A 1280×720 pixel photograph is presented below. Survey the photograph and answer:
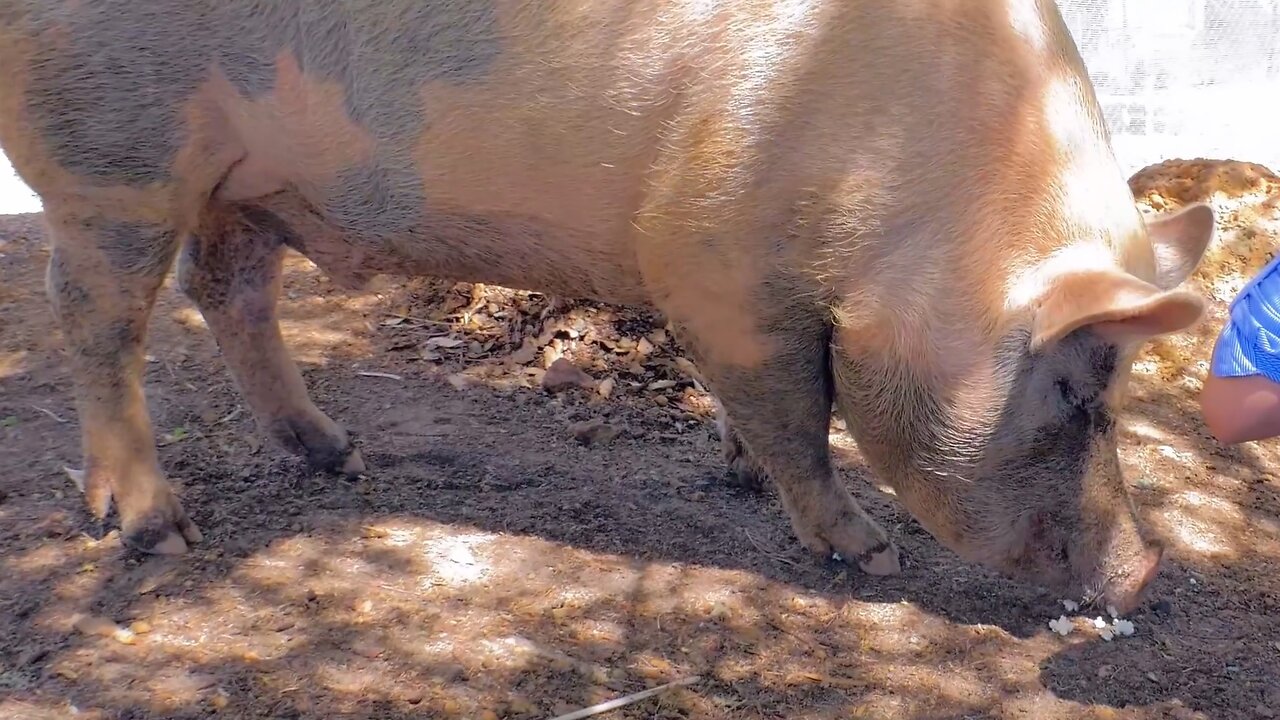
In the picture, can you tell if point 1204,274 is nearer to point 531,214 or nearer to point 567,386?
point 567,386

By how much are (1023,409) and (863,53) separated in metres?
0.94

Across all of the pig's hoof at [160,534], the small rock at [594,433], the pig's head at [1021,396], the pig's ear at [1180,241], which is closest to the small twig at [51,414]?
the pig's hoof at [160,534]

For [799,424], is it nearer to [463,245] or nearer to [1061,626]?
[1061,626]

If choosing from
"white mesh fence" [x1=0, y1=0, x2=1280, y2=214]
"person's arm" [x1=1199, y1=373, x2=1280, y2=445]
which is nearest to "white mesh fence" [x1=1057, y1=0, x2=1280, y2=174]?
"white mesh fence" [x1=0, y1=0, x2=1280, y2=214]

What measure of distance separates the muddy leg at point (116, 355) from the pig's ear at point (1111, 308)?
90.2 inches

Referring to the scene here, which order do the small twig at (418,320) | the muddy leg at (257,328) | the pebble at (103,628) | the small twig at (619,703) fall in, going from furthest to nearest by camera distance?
the small twig at (418,320) → the muddy leg at (257,328) → the pebble at (103,628) → the small twig at (619,703)

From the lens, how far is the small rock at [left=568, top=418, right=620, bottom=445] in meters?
4.02

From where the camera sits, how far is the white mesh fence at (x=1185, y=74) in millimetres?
5363

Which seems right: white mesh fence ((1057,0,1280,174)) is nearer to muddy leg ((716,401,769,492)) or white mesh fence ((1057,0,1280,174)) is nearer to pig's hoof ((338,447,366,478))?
muddy leg ((716,401,769,492))

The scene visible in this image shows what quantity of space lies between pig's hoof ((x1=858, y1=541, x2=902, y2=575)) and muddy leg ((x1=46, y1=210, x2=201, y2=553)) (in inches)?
75.6

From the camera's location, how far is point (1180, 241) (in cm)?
302

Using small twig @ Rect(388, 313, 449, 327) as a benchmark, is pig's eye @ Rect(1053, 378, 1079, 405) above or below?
above

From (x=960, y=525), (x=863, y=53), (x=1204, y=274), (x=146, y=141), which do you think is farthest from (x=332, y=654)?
(x=1204, y=274)

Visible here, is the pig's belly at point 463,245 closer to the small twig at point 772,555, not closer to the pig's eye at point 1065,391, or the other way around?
the small twig at point 772,555
